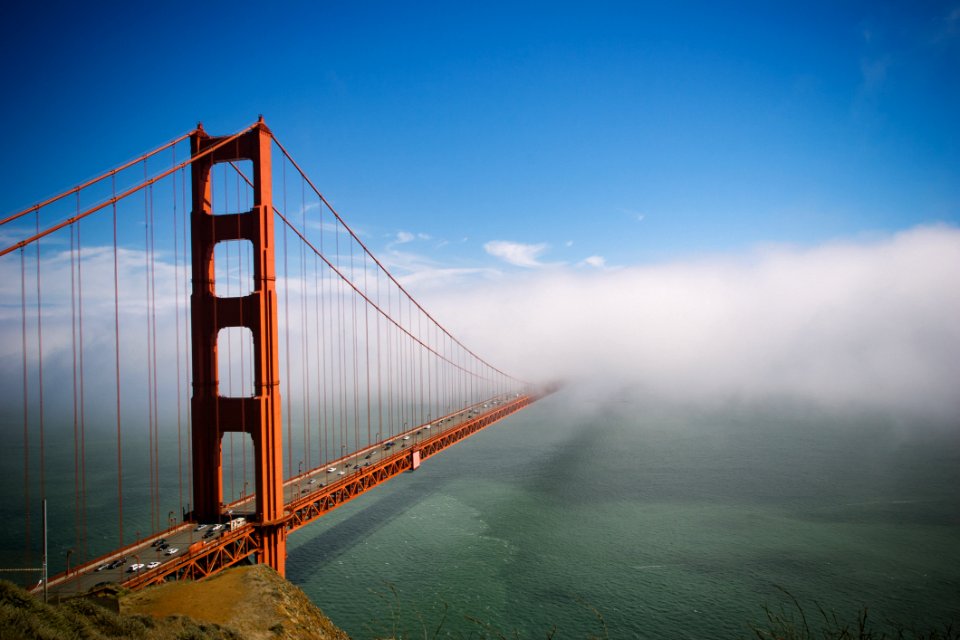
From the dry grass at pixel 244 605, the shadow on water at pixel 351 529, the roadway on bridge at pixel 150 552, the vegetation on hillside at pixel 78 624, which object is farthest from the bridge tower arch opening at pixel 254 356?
the shadow on water at pixel 351 529

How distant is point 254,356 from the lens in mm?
17641

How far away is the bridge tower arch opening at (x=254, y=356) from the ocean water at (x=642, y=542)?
647cm

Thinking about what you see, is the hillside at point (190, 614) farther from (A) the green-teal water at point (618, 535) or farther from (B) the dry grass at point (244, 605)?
(A) the green-teal water at point (618, 535)

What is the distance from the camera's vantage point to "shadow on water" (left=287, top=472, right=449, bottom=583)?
89.3ft

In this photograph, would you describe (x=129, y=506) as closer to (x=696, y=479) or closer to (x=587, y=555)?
(x=587, y=555)

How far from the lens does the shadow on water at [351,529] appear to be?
1072 inches

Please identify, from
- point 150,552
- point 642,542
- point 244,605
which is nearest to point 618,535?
point 642,542

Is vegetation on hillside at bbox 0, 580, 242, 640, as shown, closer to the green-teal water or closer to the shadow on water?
the green-teal water

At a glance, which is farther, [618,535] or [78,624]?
[618,535]

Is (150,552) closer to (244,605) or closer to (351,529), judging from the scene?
(244,605)

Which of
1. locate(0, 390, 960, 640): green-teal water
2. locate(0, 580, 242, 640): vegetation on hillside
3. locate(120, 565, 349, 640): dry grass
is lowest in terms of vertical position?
locate(0, 390, 960, 640): green-teal water

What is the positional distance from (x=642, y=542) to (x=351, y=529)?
58.4 ft

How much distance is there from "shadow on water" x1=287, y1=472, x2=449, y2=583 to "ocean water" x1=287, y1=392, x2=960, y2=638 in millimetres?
157

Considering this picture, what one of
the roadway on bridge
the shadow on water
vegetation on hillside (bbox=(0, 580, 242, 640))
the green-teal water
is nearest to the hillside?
vegetation on hillside (bbox=(0, 580, 242, 640))
